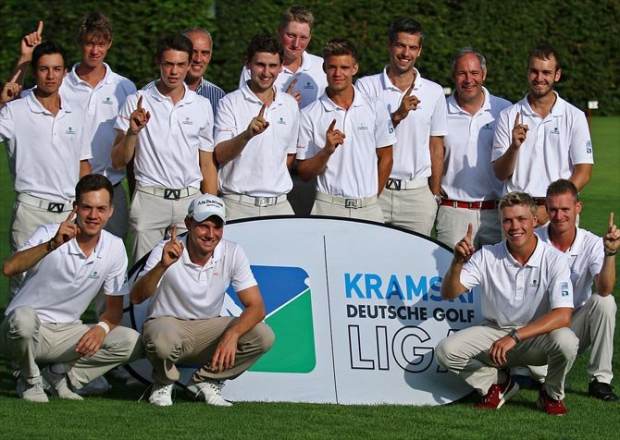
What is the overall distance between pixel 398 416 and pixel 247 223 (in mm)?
1734

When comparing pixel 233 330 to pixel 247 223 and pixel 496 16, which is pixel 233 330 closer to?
pixel 247 223

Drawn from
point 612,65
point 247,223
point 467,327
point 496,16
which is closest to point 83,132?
point 247,223

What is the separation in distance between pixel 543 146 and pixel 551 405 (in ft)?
6.81

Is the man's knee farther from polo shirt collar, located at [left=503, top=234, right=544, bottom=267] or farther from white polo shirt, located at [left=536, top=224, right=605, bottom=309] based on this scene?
white polo shirt, located at [left=536, top=224, right=605, bottom=309]

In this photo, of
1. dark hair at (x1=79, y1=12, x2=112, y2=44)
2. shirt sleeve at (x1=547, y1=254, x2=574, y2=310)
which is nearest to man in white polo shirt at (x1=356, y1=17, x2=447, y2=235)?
shirt sleeve at (x1=547, y1=254, x2=574, y2=310)

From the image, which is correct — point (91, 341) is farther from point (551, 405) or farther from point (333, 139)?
point (551, 405)

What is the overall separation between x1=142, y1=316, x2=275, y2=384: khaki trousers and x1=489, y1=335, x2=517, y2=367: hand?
135 cm

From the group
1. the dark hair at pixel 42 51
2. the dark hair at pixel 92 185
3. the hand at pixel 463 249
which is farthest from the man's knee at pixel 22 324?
the hand at pixel 463 249

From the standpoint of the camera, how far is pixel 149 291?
28.5 ft

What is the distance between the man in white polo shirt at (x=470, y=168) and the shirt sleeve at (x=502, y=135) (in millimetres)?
211

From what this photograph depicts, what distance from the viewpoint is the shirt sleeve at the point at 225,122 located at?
980cm

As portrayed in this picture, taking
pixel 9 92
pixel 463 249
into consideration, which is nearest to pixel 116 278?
pixel 9 92

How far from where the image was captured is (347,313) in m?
9.41

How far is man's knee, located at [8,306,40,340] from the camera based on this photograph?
28.0 ft
